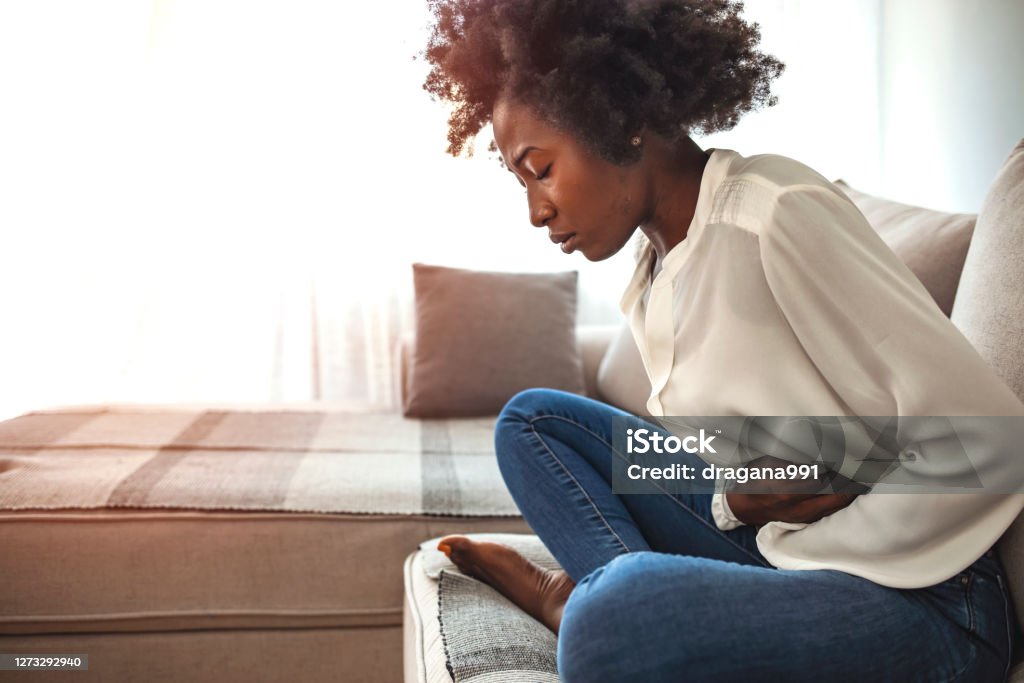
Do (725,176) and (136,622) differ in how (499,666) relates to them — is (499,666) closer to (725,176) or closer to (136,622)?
(725,176)

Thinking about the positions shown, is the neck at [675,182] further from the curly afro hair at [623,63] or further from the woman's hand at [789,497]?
the woman's hand at [789,497]

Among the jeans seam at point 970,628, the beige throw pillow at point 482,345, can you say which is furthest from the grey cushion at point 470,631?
the beige throw pillow at point 482,345

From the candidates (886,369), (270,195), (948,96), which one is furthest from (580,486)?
(270,195)

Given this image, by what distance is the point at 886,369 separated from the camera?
2.44 ft

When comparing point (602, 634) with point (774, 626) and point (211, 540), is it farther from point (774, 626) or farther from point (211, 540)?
point (211, 540)

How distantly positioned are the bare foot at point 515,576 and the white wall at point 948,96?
47.3 inches

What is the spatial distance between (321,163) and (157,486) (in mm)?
1439

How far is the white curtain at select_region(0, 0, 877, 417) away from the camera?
2.56 metres

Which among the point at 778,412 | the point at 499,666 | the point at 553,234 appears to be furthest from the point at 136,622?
the point at 778,412

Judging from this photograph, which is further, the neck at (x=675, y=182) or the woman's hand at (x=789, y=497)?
the neck at (x=675, y=182)

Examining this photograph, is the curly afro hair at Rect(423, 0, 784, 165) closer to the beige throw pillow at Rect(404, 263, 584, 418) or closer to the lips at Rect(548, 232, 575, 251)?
the lips at Rect(548, 232, 575, 251)

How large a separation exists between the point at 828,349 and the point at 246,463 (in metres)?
1.23

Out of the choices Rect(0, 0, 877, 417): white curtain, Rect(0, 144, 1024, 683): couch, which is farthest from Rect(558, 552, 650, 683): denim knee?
Rect(0, 0, 877, 417): white curtain

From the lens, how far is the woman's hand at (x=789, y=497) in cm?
83
